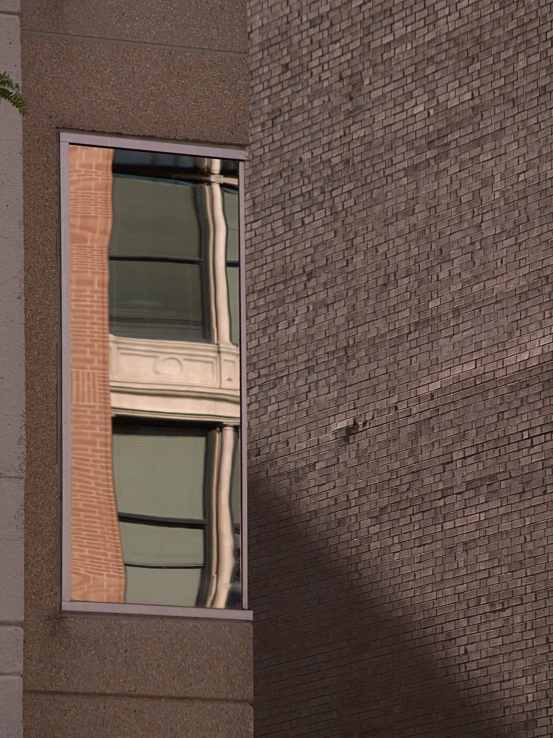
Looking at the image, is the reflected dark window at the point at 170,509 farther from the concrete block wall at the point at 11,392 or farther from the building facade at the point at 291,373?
the concrete block wall at the point at 11,392

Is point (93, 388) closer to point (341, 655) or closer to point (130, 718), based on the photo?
point (130, 718)

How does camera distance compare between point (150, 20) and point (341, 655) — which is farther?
point (341, 655)

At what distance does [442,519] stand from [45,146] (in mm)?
9723

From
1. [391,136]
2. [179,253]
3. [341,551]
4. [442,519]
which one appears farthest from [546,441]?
[179,253]

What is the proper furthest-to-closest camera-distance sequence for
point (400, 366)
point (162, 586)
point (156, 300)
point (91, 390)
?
point (400, 366)
point (156, 300)
point (91, 390)
point (162, 586)

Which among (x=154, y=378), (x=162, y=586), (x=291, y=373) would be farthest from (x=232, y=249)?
(x=291, y=373)

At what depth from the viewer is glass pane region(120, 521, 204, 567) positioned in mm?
7516

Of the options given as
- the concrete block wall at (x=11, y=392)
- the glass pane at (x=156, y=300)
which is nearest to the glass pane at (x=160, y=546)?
the concrete block wall at (x=11, y=392)

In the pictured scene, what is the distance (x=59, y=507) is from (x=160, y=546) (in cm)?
53

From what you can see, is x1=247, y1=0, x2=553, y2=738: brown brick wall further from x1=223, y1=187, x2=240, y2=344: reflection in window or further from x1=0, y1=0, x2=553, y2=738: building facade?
x1=223, y1=187, x2=240, y2=344: reflection in window

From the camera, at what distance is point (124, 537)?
752 centimetres

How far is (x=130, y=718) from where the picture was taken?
722cm

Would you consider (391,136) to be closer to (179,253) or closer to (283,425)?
(283,425)

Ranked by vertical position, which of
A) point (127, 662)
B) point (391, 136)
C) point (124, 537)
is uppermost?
point (391, 136)
